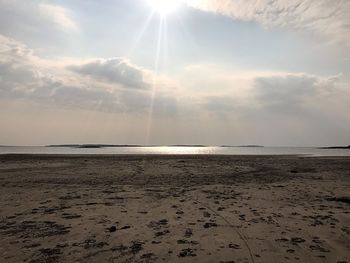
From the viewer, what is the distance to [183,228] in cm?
913

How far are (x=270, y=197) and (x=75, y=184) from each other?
1078 centimetres

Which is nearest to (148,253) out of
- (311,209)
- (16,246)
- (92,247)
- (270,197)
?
(92,247)

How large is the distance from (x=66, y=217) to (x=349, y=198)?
11.2 metres

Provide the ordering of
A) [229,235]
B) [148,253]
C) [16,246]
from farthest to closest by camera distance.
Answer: [229,235] < [16,246] < [148,253]

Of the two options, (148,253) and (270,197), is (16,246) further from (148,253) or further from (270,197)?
(270,197)

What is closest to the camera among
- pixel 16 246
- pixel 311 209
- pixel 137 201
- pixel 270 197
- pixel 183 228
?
pixel 16 246

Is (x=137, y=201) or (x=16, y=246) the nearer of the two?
(x=16, y=246)

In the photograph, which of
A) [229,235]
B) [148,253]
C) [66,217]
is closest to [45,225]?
[66,217]

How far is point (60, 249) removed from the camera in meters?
7.45

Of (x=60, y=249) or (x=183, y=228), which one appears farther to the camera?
(x=183, y=228)

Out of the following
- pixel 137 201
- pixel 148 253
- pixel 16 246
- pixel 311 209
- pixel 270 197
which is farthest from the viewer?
pixel 270 197

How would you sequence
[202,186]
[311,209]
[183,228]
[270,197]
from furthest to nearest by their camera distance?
1. [202,186]
2. [270,197]
3. [311,209]
4. [183,228]

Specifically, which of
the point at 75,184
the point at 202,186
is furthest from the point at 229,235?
the point at 75,184

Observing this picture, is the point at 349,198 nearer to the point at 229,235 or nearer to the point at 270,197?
the point at 270,197
